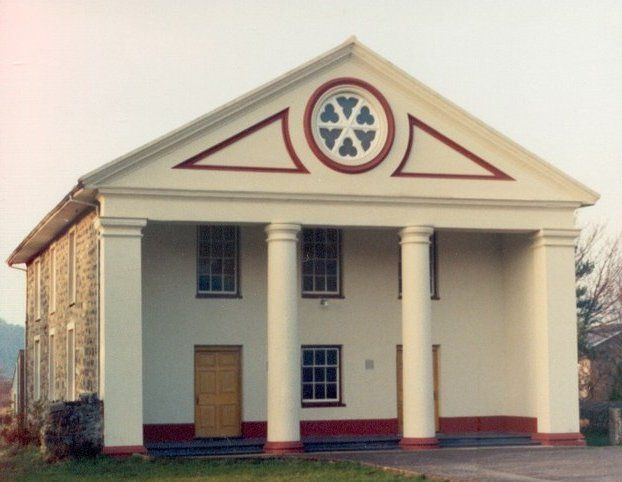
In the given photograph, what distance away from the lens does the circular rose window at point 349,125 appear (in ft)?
80.3

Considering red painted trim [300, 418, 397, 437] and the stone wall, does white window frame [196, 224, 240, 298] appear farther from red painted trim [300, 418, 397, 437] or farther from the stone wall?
red painted trim [300, 418, 397, 437]

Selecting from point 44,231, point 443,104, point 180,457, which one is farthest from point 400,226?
point 44,231

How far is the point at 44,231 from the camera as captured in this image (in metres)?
31.2

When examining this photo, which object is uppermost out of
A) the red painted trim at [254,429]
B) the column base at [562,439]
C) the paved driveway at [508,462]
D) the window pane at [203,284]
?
the window pane at [203,284]

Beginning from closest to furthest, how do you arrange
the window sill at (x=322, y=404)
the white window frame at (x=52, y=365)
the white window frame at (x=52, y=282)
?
the window sill at (x=322, y=404)
the white window frame at (x=52, y=365)
the white window frame at (x=52, y=282)

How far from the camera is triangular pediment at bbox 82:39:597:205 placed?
2369 centimetres

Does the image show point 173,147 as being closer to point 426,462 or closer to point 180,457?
point 180,457

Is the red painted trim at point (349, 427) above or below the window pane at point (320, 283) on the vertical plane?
below

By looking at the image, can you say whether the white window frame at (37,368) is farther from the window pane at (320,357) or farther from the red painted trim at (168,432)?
the window pane at (320,357)

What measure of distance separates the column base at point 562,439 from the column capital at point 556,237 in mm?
3997

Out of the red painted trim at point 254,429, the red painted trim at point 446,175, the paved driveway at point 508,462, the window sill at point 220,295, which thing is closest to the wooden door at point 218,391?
the red painted trim at point 254,429

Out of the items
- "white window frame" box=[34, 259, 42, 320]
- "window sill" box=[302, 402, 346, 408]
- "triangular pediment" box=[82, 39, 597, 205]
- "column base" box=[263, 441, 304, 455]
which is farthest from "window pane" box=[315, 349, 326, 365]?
"white window frame" box=[34, 259, 42, 320]

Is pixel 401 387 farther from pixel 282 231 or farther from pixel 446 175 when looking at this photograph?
pixel 282 231

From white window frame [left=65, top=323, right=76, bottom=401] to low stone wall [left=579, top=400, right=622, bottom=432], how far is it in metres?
14.5
